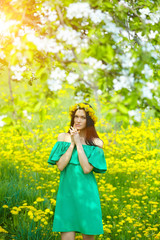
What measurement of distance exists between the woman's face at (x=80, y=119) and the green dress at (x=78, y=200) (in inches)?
11.6

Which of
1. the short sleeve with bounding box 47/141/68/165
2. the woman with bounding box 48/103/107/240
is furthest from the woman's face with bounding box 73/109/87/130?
the short sleeve with bounding box 47/141/68/165

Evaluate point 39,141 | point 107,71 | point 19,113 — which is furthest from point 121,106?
point 39,141

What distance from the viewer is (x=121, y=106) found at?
1655 millimetres

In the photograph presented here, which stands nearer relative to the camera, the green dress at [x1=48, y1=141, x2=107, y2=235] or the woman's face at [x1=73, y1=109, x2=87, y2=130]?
the green dress at [x1=48, y1=141, x2=107, y2=235]

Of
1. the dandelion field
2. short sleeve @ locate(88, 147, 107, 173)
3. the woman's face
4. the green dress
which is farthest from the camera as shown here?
the dandelion field

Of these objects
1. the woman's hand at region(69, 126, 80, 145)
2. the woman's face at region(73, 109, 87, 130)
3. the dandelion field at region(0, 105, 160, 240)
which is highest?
the woman's face at region(73, 109, 87, 130)

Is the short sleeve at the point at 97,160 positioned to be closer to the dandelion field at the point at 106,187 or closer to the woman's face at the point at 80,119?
the woman's face at the point at 80,119

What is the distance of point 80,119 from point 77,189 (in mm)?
813

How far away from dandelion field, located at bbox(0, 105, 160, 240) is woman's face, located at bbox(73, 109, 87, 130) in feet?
2.47

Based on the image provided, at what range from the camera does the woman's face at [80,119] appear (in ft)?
11.7

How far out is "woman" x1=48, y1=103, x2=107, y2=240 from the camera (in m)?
3.23

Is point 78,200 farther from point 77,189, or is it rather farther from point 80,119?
point 80,119

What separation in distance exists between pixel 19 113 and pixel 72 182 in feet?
A: 5.37

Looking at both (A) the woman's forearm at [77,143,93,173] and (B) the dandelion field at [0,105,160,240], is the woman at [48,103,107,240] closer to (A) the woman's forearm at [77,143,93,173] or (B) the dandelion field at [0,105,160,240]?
(A) the woman's forearm at [77,143,93,173]
